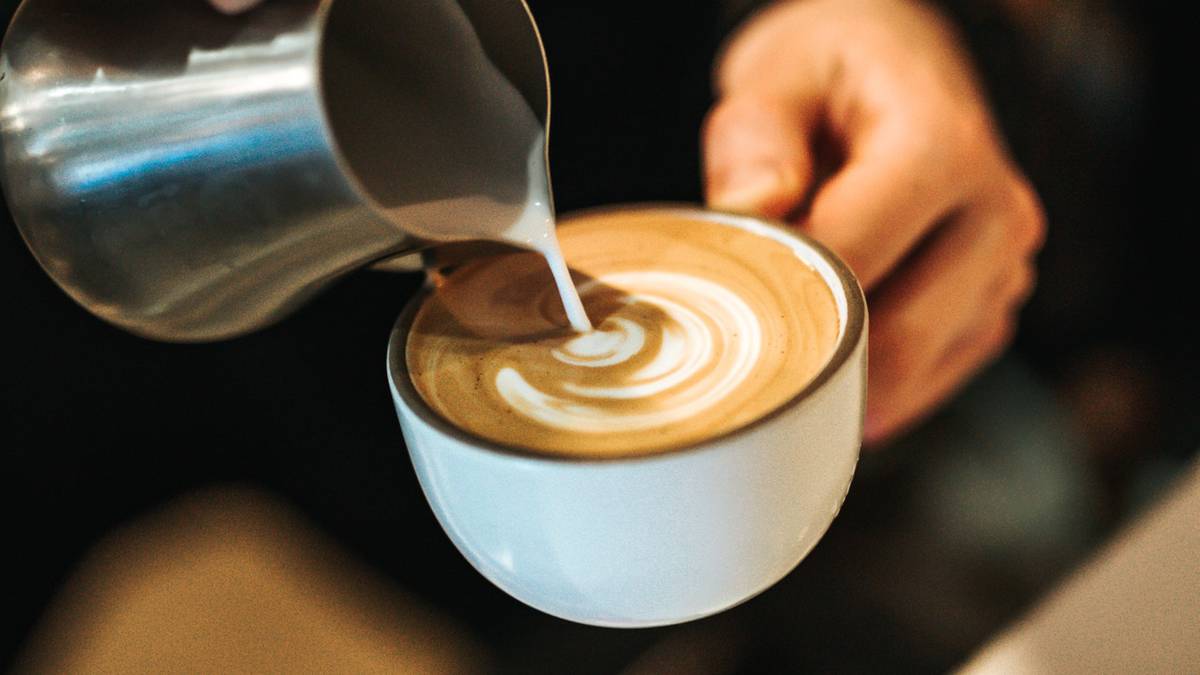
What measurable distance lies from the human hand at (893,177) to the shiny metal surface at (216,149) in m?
0.36

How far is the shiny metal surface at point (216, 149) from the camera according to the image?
1.65 feet

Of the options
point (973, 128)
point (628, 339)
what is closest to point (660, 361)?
point (628, 339)

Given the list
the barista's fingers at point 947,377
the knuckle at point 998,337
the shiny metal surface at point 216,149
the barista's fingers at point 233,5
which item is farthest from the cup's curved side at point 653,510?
the knuckle at point 998,337

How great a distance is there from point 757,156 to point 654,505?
545 millimetres

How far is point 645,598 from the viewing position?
592 millimetres

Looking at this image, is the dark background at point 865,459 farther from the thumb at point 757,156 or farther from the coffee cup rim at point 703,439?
the coffee cup rim at point 703,439

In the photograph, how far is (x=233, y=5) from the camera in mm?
523

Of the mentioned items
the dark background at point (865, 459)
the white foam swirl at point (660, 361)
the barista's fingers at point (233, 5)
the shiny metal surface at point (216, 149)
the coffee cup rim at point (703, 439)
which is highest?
the barista's fingers at point (233, 5)

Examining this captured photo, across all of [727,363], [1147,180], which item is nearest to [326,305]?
[727,363]

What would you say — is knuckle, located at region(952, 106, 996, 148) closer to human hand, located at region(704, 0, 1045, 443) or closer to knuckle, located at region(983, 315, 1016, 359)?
human hand, located at region(704, 0, 1045, 443)

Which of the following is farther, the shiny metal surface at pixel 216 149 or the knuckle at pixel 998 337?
the knuckle at pixel 998 337

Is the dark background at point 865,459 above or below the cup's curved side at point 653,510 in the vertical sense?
below

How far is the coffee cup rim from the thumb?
0.11 m

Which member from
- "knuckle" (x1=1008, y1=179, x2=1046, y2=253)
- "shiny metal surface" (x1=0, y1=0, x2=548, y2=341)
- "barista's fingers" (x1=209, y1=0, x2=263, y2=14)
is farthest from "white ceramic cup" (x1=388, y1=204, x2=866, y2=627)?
"knuckle" (x1=1008, y1=179, x2=1046, y2=253)
